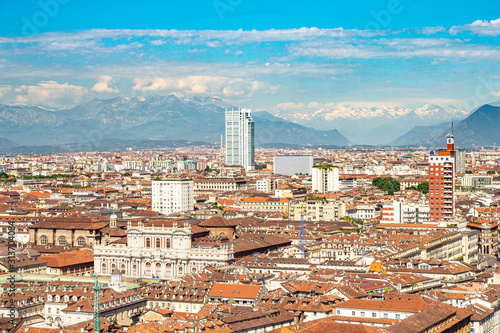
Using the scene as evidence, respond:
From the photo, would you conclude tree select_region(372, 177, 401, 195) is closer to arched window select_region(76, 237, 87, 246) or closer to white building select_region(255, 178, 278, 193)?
white building select_region(255, 178, 278, 193)

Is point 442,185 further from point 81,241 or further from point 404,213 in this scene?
point 81,241

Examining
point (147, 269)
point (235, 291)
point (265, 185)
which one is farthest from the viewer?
point (265, 185)

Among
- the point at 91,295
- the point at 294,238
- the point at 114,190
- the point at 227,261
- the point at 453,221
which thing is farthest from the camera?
the point at 114,190

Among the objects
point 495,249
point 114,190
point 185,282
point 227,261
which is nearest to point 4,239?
point 227,261

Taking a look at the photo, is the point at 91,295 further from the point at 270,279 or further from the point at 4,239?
the point at 4,239

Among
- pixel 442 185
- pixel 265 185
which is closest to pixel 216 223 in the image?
pixel 442 185
